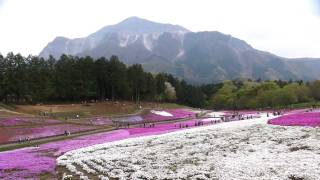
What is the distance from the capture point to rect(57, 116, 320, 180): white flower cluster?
110 feet

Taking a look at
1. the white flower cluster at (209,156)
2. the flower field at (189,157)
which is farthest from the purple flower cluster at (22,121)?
the white flower cluster at (209,156)

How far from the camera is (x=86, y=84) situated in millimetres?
140375

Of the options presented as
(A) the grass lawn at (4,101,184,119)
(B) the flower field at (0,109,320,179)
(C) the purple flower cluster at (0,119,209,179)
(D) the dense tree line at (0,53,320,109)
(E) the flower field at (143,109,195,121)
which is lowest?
(C) the purple flower cluster at (0,119,209,179)

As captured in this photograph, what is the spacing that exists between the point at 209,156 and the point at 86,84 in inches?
4034

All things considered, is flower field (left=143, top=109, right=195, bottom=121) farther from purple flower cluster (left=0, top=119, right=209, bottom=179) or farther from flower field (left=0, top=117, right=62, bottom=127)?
purple flower cluster (left=0, top=119, right=209, bottom=179)

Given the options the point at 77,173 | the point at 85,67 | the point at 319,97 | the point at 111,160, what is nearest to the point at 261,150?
the point at 111,160

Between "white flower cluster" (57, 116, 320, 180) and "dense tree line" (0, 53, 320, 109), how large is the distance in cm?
7849

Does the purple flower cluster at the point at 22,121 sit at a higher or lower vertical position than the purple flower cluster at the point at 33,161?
higher

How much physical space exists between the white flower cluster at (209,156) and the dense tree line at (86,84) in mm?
78492

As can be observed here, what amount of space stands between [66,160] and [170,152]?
954 centimetres

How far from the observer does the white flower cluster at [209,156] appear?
33625 mm

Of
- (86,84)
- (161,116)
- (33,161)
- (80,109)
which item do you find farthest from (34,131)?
(86,84)

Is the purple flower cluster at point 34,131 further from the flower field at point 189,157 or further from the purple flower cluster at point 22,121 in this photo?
the flower field at point 189,157

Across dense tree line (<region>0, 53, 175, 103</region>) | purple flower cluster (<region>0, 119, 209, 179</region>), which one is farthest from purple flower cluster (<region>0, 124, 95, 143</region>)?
dense tree line (<region>0, 53, 175, 103</region>)
